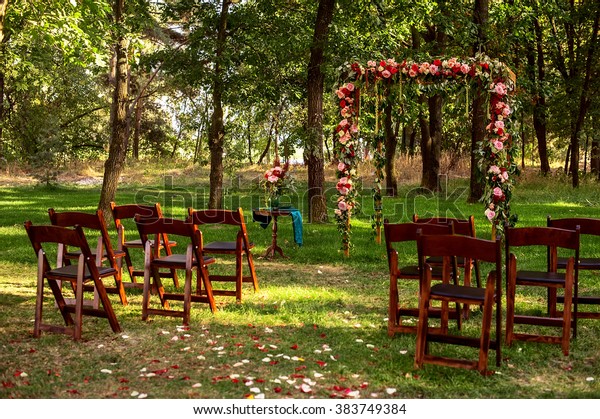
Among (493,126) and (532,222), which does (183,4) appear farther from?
(532,222)

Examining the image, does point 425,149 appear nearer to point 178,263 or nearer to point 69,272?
point 178,263

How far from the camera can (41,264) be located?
6.34 metres

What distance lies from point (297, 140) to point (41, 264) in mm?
8385

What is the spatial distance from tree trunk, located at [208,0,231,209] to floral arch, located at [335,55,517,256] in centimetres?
418

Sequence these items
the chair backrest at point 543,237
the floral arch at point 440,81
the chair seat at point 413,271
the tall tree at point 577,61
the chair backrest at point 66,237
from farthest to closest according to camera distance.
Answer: the tall tree at point 577,61 → the floral arch at point 440,81 → the chair seat at point 413,271 → the chair backrest at point 66,237 → the chair backrest at point 543,237

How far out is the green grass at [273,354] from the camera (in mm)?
4898

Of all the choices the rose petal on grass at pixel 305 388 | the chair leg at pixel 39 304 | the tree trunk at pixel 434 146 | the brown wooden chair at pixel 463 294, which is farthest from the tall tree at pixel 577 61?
the rose petal on grass at pixel 305 388

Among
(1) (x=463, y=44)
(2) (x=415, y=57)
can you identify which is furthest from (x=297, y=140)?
(1) (x=463, y=44)

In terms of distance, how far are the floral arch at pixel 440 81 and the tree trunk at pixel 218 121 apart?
13.7ft

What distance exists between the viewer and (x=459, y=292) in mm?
5391

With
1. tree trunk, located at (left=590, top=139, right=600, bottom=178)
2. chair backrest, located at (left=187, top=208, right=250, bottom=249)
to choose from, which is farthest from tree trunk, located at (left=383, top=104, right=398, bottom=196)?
chair backrest, located at (left=187, top=208, right=250, bottom=249)

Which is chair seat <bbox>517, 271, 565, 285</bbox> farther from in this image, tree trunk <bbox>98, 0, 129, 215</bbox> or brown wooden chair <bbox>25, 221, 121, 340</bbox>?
tree trunk <bbox>98, 0, 129, 215</bbox>

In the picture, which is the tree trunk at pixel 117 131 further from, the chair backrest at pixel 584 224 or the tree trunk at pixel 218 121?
the chair backrest at pixel 584 224

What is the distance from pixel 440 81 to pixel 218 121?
5.86 meters
